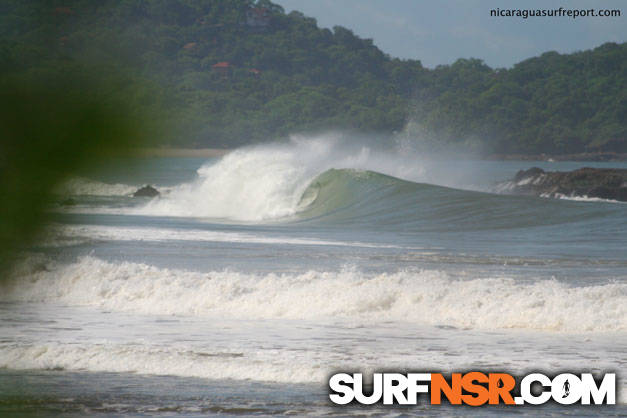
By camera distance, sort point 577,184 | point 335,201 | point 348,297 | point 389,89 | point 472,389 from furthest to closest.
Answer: point 389,89 < point 577,184 < point 335,201 < point 348,297 < point 472,389

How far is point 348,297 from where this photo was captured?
1058 centimetres

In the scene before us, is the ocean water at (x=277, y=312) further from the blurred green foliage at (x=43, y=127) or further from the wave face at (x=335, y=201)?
the wave face at (x=335, y=201)

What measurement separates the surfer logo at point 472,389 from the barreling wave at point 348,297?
119 inches

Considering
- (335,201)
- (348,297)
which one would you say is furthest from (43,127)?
(335,201)

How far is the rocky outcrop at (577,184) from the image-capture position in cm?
3825

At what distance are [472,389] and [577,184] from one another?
122 ft

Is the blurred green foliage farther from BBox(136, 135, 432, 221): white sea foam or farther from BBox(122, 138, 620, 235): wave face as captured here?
BBox(136, 135, 432, 221): white sea foam

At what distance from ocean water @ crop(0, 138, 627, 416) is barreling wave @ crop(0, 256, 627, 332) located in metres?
0.03

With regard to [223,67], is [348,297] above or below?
below

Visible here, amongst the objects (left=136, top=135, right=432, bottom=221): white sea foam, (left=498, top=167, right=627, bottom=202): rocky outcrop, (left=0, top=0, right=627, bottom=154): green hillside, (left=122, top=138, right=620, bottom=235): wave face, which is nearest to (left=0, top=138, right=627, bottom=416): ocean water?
(left=122, top=138, right=620, bottom=235): wave face

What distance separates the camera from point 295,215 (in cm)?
3106

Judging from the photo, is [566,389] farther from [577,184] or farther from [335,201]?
[577,184]

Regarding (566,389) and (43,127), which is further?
(566,389)

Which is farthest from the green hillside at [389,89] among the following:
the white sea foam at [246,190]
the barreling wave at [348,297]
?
the barreling wave at [348,297]
